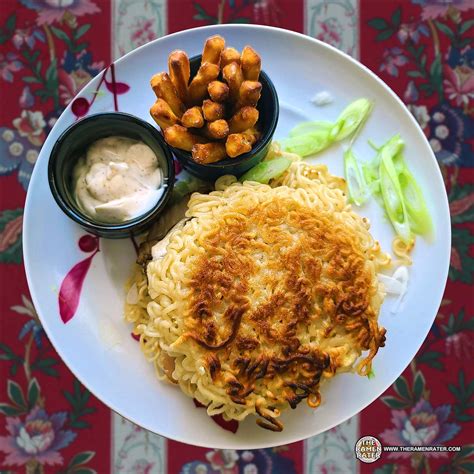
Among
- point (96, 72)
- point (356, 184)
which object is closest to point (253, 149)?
point (356, 184)

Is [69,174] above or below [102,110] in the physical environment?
below

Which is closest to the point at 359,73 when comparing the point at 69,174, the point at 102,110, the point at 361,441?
the point at 102,110

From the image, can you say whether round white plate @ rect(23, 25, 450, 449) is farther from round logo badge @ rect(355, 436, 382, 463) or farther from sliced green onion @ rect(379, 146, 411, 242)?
round logo badge @ rect(355, 436, 382, 463)

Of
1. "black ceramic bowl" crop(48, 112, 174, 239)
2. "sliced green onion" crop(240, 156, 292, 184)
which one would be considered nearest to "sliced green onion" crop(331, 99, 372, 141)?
"sliced green onion" crop(240, 156, 292, 184)

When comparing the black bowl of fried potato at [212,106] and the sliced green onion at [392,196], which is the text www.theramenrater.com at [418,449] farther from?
the black bowl of fried potato at [212,106]

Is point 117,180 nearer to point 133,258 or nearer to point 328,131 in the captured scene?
point 133,258

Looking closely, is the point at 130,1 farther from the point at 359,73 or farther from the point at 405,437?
the point at 405,437

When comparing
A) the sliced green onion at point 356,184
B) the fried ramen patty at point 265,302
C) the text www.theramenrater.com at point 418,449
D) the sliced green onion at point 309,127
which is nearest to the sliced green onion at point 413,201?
the sliced green onion at point 356,184
